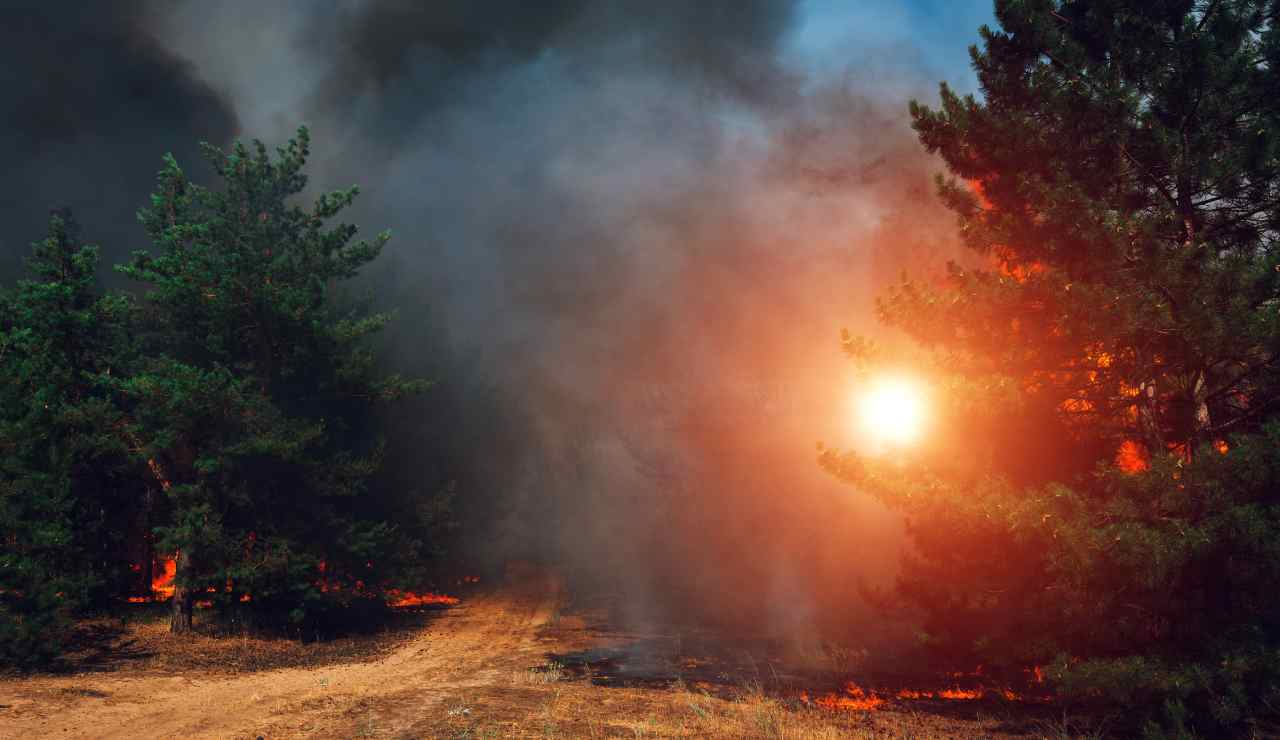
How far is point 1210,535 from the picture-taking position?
290 inches

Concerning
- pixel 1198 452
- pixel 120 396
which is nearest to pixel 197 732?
pixel 120 396

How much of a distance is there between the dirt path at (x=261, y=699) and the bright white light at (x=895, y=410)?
951 centimetres

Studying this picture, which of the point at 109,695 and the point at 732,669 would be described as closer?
the point at 109,695

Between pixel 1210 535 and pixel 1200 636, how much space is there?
186 centimetres

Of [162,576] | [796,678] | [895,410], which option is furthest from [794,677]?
[162,576]

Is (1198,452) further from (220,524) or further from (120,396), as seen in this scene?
(120,396)

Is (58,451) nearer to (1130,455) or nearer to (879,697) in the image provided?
(879,697)

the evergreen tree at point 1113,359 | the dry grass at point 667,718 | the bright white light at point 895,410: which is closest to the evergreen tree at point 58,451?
the dry grass at point 667,718

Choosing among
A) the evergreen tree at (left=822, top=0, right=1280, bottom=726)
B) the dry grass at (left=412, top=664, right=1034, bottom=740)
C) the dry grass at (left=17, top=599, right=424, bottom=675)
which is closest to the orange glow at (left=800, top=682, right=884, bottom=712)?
the dry grass at (left=412, top=664, right=1034, bottom=740)

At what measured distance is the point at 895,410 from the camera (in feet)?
37.8

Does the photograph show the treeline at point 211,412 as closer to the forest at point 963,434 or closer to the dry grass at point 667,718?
the forest at point 963,434

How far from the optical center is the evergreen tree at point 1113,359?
7.64 m

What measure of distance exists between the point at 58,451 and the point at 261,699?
29.2 feet

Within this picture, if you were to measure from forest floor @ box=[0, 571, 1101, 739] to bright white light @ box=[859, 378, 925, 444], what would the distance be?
4.93 m
